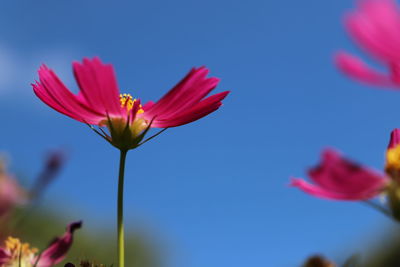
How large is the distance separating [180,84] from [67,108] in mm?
128

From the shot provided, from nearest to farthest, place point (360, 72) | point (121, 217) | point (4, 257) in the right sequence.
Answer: point (360, 72) → point (121, 217) → point (4, 257)

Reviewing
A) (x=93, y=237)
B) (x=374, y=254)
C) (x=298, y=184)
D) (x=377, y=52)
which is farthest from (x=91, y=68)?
(x=93, y=237)

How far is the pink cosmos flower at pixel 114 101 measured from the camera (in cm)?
62

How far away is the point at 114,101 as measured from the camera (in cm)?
66

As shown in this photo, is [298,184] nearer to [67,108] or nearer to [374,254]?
Result: [67,108]

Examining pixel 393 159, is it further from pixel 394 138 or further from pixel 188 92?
pixel 188 92

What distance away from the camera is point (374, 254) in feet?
30.2

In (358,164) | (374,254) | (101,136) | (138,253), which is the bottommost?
(358,164)

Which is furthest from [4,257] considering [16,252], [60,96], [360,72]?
[360,72]

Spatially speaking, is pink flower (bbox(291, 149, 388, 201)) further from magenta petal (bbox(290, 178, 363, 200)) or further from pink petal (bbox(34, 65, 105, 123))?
Result: pink petal (bbox(34, 65, 105, 123))

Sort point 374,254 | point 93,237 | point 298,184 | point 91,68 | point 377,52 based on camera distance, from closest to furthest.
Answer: point 377,52, point 298,184, point 91,68, point 374,254, point 93,237

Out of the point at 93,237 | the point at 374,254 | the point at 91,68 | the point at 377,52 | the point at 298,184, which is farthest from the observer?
the point at 93,237

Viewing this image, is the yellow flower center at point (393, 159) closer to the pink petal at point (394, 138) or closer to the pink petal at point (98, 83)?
the pink petal at point (394, 138)

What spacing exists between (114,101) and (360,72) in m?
0.35
